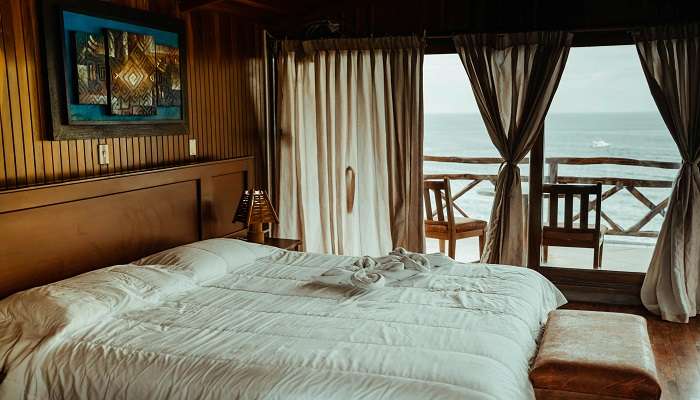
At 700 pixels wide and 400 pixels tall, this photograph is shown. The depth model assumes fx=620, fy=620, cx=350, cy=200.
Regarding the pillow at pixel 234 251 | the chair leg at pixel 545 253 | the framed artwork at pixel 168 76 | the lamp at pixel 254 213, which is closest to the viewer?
the pillow at pixel 234 251

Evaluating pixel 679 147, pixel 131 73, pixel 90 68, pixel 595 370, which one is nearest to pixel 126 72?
pixel 131 73

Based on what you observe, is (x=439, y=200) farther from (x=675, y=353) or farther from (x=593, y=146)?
(x=675, y=353)

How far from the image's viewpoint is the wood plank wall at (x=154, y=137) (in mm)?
2736

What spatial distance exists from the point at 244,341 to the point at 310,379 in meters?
0.42

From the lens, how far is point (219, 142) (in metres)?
4.40

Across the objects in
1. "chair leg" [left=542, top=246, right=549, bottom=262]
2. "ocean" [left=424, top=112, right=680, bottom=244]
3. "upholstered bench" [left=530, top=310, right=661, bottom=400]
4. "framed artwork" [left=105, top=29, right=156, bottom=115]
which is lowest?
"chair leg" [left=542, top=246, right=549, bottom=262]

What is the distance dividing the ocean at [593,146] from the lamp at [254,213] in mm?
1532

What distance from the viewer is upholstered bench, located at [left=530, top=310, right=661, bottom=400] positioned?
213cm

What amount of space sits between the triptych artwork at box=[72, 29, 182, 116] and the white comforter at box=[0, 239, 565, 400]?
91 centimetres

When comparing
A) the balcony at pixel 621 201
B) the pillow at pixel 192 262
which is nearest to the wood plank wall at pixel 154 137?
the pillow at pixel 192 262

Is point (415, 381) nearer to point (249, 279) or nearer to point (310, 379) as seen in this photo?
point (310, 379)

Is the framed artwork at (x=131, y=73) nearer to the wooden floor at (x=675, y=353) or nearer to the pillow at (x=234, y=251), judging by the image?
the pillow at (x=234, y=251)

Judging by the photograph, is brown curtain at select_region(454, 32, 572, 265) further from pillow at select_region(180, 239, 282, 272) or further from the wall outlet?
the wall outlet

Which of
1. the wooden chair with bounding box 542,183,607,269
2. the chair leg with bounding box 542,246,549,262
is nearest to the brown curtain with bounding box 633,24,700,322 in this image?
the wooden chair with bounding box 542,183,607,269
